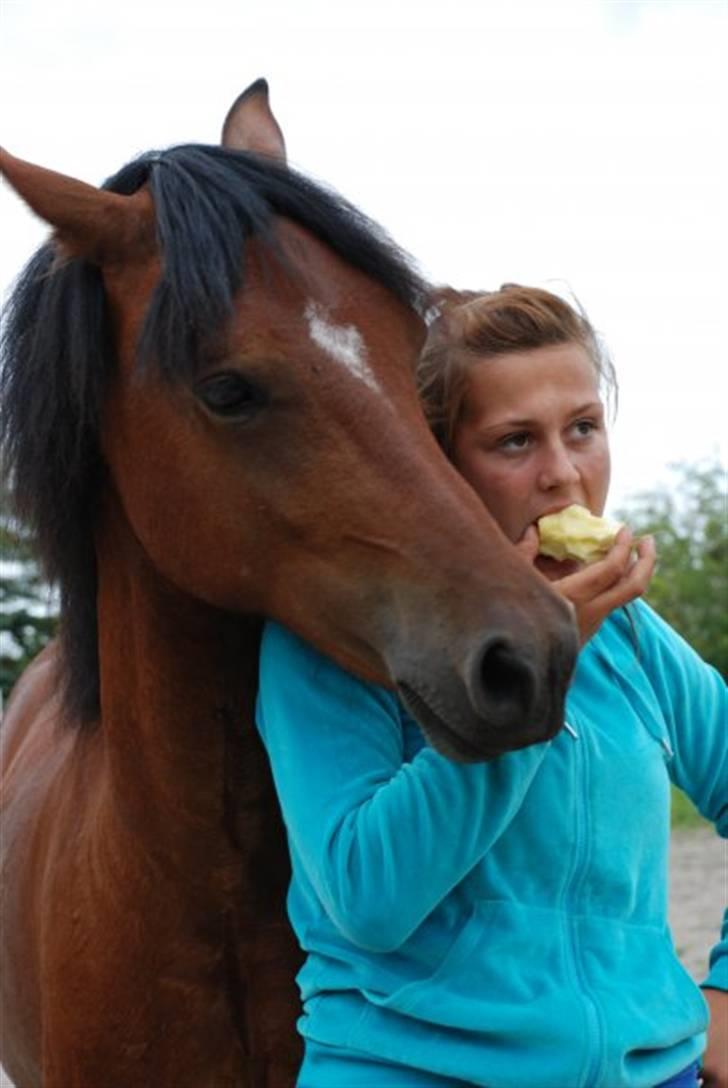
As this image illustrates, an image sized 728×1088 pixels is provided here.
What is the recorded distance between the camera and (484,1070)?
202 cm

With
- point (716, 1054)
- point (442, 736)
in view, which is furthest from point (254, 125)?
point (716, 1054)

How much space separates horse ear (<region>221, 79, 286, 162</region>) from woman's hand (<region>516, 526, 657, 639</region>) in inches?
44.3

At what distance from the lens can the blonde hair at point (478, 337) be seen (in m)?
2.42

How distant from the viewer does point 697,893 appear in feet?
33.6

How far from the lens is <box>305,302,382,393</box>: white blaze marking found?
7.44 feet

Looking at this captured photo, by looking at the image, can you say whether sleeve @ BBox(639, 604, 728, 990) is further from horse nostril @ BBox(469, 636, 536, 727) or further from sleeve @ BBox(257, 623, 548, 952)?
horse nostril @ BBox(469, 636, 536, 727)

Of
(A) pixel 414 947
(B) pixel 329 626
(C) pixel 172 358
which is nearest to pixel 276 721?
(B) pixel 329 626

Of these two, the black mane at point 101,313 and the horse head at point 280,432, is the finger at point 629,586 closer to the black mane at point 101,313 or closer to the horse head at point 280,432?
the horse head at point 280,432

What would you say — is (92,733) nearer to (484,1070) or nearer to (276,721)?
(276,721)

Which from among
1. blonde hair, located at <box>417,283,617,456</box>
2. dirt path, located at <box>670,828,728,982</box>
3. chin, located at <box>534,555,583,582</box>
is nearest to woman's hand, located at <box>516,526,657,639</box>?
chin, located at <box>534,555,583,582</box>

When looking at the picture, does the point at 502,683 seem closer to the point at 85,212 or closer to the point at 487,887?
the point at 487,887

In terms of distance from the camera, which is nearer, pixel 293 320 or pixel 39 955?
pixel 293 320

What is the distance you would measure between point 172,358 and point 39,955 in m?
1.36

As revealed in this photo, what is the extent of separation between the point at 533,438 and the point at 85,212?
765 millimetres
